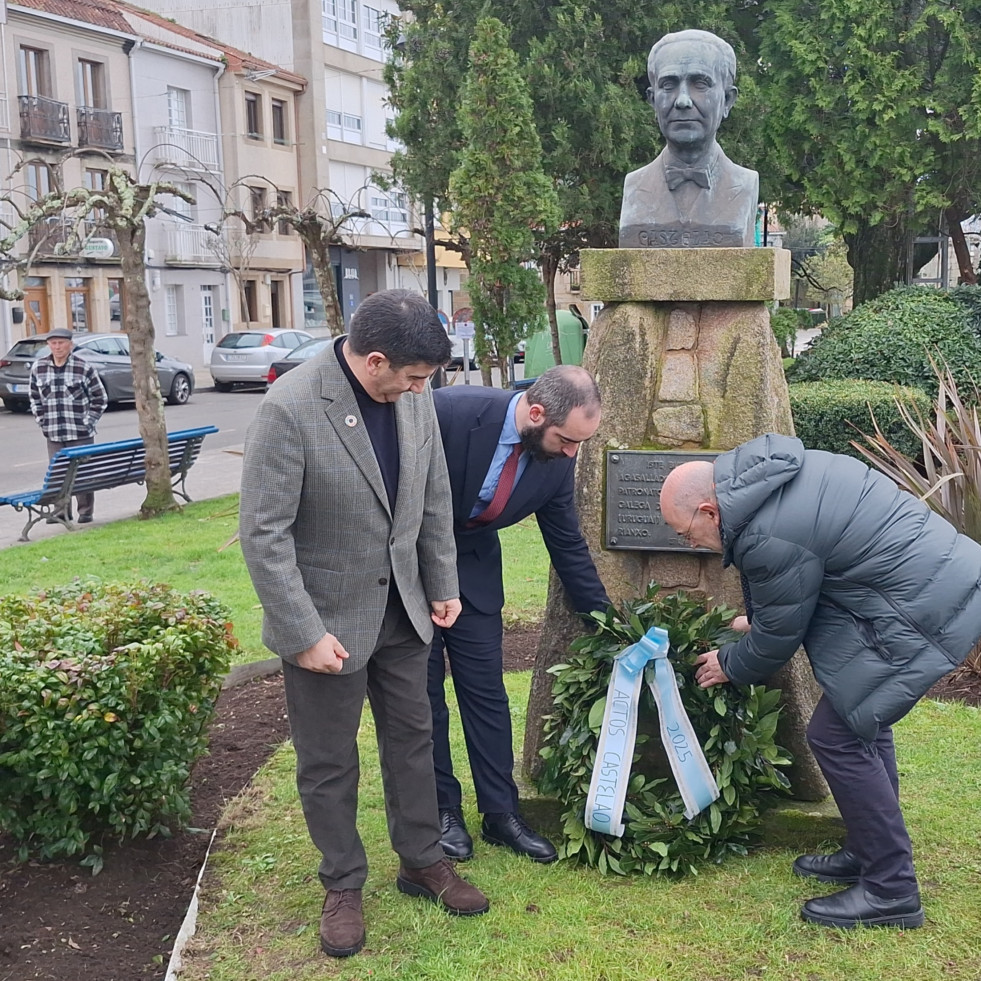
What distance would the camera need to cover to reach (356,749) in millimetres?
3688

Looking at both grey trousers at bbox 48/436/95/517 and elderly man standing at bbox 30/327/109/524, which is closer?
elderly man standing at bbox 30/327/109/524

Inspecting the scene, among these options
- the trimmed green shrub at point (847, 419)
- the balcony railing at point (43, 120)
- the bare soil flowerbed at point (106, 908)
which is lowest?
the bare soil flowerbed at point (106, 908)

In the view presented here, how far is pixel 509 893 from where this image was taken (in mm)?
3893

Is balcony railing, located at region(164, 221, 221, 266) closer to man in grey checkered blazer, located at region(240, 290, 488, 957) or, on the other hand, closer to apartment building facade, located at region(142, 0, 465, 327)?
apartment building facade, located at region(142, 0, 465, 327)

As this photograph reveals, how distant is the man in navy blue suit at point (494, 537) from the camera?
12.5 ft

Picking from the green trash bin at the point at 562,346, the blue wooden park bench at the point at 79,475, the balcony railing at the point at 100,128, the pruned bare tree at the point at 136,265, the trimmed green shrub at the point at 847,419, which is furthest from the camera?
the balcony railing at the point at 100,128

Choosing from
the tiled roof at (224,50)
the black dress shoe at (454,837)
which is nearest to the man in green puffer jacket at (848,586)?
the black dress shoe at (454,837)

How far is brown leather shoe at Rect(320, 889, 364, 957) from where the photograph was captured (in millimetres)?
3537

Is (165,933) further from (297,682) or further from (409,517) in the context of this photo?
(409,517)

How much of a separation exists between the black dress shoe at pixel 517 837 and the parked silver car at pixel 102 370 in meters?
18.3

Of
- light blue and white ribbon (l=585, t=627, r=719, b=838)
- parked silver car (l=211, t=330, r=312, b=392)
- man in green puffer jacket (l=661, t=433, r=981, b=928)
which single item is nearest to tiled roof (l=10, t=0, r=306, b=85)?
parked silver car (l=211, t=330, r=312, b=392)

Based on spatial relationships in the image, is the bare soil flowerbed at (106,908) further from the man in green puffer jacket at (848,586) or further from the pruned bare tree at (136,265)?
the pruned bare tree at (136,265)

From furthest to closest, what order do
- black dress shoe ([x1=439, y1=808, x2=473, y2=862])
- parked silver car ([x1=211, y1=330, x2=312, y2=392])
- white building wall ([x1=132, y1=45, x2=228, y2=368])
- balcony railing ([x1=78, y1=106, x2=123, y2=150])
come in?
white building wall ([x1=132, y1=45, x2=228, y2=368]) < balcony railing ([x1=78, y1=106, x2=123, y2=150]) < parked silver car ([x1=211, y1=330, x2=312, y2=392]) < black dress shoe ([x1=439, y1=808, x2=473, y2=862])

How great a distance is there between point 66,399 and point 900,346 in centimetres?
759
